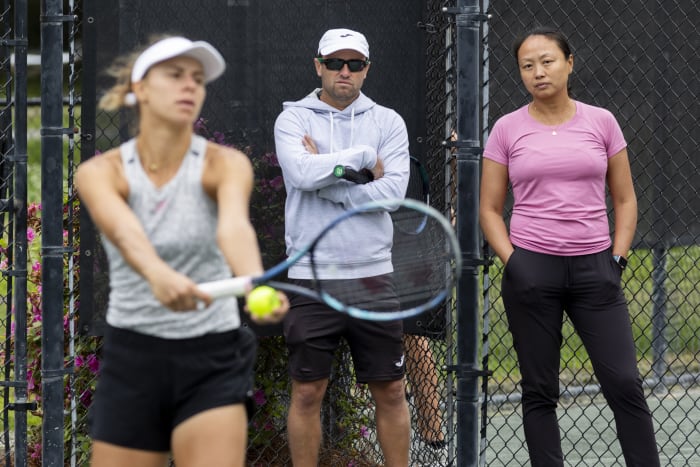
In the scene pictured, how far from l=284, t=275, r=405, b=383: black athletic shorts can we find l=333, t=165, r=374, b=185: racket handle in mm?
375

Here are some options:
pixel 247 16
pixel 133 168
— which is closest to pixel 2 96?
pixel 247 16

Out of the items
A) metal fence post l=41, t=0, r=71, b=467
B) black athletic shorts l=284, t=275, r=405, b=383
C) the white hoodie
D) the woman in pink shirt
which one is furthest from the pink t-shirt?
metal fence post l=41, t=0, r=71, b=467

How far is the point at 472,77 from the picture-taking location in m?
4.69

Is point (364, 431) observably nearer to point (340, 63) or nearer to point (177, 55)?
point (340, 63)

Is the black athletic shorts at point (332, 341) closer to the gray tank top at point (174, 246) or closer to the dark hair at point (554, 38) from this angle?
the dark hair at point (554, 38)

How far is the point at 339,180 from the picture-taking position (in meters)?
4.46

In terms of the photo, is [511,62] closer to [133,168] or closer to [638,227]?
[638,227]

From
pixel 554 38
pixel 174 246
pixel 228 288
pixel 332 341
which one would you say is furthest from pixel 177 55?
pixel 554 38

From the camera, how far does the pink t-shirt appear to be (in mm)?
4375

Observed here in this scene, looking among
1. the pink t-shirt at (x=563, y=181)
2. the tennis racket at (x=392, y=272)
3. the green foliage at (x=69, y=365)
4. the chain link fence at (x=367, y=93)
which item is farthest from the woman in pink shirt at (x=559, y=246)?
the green foliage at (x=69, y=365)

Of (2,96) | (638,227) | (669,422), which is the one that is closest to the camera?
(638,227)

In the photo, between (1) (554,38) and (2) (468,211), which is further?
(2) (468,211)

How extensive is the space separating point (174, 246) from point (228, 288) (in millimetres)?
270

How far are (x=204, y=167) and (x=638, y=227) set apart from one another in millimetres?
3144
